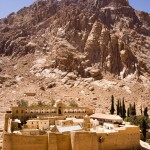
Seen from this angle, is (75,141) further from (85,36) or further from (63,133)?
(85,36)

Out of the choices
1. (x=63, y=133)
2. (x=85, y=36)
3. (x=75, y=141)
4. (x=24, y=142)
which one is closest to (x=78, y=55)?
(x=85, y=36)

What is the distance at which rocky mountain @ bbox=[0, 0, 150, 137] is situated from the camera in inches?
3349

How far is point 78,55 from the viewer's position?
9694 centimetres

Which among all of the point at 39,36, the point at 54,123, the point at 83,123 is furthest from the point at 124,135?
the point at 39,36

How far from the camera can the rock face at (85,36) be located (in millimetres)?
96000

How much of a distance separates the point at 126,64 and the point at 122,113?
38.5 m

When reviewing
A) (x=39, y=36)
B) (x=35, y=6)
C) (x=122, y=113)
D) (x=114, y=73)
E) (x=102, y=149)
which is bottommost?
(x=102, y=149)

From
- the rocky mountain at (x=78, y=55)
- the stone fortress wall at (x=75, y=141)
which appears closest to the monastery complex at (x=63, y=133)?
the stone fortress wall at (x=75, y=141)

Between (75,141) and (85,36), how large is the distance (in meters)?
70.4

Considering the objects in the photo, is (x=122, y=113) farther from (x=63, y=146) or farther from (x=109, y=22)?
(x=109, y=22)

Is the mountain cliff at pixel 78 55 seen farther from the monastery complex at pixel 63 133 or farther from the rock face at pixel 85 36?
the monastery complex at pixel 63 133

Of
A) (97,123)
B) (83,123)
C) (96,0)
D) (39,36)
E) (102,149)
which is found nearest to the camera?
(102,149)

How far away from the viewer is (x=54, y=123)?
47.6 metres

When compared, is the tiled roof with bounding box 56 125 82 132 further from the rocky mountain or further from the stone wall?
A: the rocky mountain
